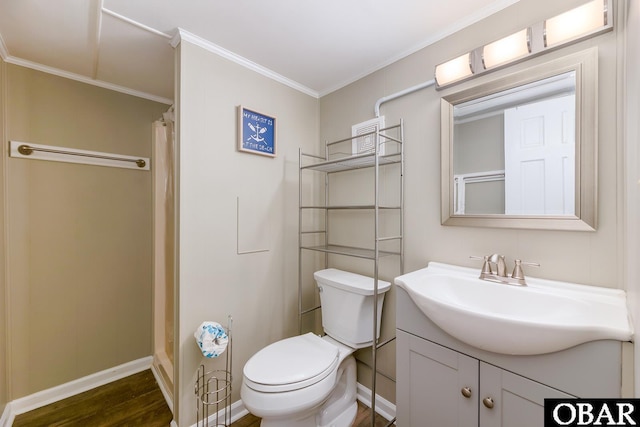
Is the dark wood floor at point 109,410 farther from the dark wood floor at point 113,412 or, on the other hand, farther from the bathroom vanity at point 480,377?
the bathroom vanity at point 480,377

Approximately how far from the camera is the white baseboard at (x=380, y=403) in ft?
5.38

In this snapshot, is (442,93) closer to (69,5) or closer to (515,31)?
(515,31)

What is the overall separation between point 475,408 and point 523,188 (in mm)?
934

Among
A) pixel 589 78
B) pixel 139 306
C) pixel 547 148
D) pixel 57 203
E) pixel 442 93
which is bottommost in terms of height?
pixel 139 306

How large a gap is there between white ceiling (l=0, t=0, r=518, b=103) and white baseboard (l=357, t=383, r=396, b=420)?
2.19 m

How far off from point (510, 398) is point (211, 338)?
53.5 inches

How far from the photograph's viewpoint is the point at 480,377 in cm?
97

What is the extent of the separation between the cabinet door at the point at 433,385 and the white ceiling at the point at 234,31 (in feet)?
5.18

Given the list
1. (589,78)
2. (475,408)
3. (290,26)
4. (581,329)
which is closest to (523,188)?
(589,78)

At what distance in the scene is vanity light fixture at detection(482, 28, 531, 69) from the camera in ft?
3.77

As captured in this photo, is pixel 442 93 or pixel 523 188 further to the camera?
pixel 442 93

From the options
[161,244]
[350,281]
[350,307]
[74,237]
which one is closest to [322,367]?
[350,307]

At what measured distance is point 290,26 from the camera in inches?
54.9

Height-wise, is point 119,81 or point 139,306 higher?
point 119,81
